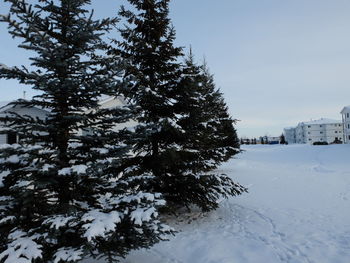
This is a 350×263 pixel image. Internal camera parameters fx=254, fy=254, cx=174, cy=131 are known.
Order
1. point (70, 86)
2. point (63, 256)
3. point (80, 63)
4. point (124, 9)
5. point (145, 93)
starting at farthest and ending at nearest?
point (124, 9)
point (145, 93)
point (80, 63)
point (70, 86)
point (63, 256)

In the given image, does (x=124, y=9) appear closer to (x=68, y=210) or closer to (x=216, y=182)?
(x=216, y=182)

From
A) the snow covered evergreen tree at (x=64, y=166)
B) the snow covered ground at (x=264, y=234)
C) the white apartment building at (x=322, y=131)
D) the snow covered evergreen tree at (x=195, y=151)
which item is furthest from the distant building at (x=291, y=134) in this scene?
the snow covered evergreen tree at (x=64, y=166)

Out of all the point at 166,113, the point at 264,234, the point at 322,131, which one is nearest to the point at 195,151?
the point at 166,113

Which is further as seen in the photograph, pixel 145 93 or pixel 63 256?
pixel 145 93

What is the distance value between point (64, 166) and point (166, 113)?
15.3 ft

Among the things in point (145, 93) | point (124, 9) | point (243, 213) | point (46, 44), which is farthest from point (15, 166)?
point (243, 213)

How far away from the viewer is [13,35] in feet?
14.4

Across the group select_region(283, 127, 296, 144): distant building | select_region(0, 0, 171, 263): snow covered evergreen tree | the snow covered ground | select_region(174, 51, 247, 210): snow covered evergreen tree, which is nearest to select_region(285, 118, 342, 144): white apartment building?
select_region(283, 127, 296, 144): distant building

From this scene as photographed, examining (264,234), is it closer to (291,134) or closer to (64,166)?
(64,166)

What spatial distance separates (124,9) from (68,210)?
24.0 ft

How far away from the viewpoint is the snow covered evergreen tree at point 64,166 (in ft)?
13.0

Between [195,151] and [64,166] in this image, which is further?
[195,151]

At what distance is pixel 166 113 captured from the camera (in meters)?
8.80

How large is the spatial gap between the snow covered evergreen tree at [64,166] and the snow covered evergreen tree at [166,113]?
109 inches
